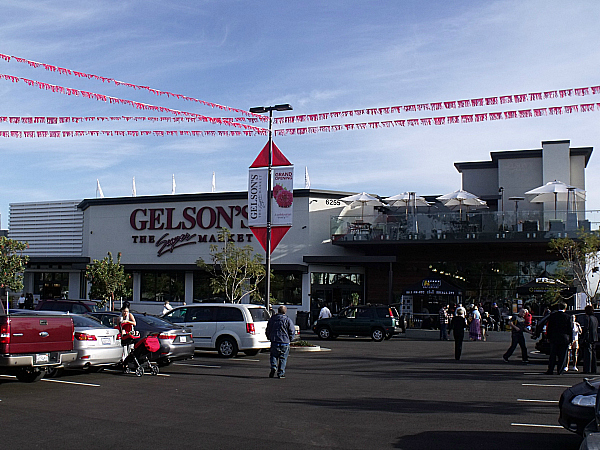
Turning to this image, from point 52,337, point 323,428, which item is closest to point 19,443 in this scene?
point 323,428

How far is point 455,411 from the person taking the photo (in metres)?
10.5

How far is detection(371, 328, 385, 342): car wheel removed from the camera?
27469 millimetres

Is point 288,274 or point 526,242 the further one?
point 288,274

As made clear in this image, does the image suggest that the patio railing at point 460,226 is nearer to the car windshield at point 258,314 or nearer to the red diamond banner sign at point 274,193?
the red diamond banner sign at point 274,193

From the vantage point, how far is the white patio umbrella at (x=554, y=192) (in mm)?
33250

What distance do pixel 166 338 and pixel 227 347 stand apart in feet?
11.9

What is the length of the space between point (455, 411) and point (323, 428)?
2602 mm

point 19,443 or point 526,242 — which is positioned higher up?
point 526,242

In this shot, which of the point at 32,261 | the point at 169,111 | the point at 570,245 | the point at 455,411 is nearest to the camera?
the point at 455,411

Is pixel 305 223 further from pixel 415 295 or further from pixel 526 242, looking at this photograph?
pixel 526 242

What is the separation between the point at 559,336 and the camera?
15.6 m

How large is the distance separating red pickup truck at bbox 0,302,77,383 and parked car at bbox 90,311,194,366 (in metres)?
2.53

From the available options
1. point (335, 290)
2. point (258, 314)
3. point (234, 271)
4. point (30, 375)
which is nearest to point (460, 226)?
point (335, 290)

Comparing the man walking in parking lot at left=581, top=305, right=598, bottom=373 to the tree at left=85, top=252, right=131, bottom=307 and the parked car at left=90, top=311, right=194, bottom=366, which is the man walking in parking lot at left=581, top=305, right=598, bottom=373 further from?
the tree at left=85, top=252, right=131, bottom=307
